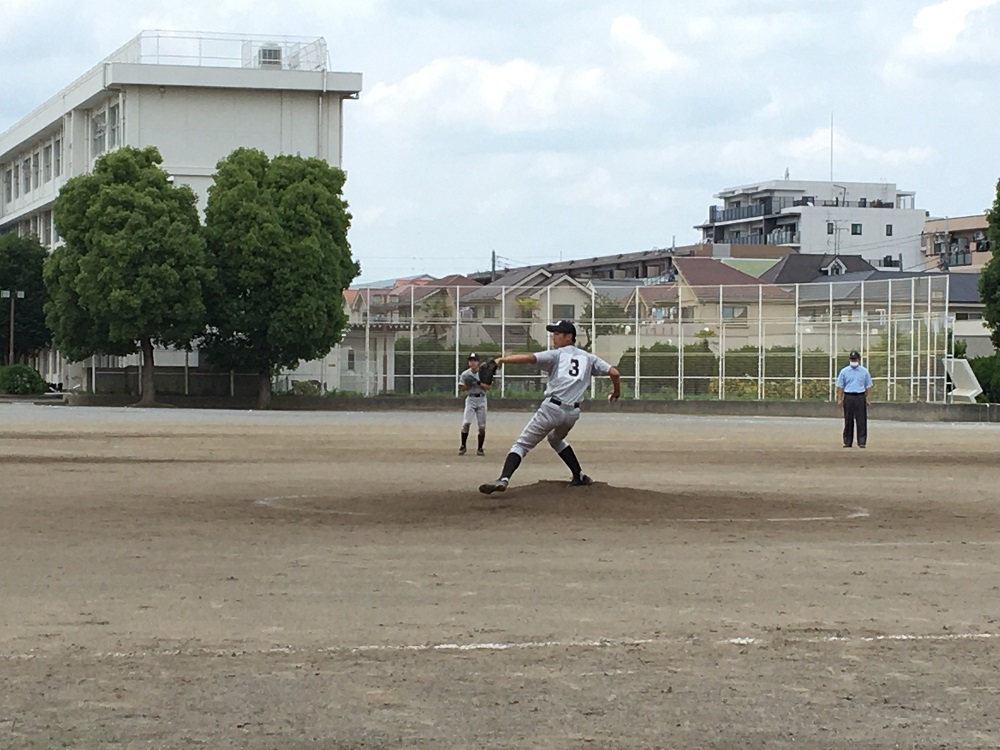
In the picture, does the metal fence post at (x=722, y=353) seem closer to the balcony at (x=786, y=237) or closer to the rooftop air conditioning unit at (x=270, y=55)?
A: the rooftop air conditioning unit at (x=270, y=55)

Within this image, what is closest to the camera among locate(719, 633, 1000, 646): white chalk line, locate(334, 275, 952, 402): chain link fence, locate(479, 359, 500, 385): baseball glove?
locate(719, 633, 1000, 646): white chalk line

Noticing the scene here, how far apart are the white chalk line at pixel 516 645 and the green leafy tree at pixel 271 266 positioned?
179 ft

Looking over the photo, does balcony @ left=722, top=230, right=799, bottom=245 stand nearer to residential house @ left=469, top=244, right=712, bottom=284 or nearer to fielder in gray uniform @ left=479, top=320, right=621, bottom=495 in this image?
residential house @ left=469, top=244, right=712, bottom=284

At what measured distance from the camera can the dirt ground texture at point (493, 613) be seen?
6887 millimetres

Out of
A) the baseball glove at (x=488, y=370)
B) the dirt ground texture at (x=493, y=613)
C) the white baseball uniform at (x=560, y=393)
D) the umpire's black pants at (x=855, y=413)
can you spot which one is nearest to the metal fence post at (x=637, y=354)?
the umpire's black pants at (x=855, y=413)

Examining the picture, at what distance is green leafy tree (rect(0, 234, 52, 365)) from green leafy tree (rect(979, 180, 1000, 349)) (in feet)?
148

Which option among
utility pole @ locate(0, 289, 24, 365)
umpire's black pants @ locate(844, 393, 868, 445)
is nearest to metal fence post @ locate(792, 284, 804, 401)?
→ umpire's black pants @ locate(844, 393, 868, 445)

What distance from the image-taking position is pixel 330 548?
1323 centimetres

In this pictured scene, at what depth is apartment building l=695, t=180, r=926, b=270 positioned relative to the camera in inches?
5315

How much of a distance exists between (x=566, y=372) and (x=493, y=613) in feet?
24.9

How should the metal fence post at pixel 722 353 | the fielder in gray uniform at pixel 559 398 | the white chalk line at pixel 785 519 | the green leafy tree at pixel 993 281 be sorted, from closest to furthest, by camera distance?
1. the white chalk line at pixel 785 519
2. the fielder in gray uniform at pixel 559 398
3. the metal fence post at pixel 722 353
4. the green leafy tree at pixel 993 281

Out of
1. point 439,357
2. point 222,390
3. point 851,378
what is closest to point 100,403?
point 222,390

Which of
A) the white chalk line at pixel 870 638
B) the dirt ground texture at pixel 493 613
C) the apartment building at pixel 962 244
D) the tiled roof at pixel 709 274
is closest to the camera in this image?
the dirt ground texture at pixel 493 613

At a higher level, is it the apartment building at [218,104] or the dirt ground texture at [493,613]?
the apartment building at [218,104]
